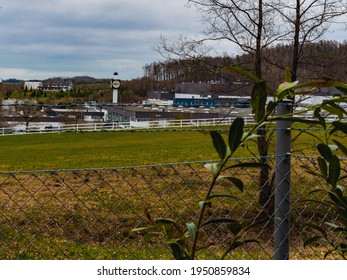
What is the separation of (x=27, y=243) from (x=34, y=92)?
26212 mm

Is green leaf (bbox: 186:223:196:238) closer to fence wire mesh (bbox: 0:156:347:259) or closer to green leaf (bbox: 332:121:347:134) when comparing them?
green leaf (bbox: 332:121:347:134)

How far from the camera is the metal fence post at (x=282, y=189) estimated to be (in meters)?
2.32

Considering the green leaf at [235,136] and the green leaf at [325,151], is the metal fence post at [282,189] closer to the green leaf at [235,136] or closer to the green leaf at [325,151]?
the green leaf at [325,151]

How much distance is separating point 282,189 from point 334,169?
1061mm

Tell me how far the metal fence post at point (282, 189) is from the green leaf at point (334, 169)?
3.18ft

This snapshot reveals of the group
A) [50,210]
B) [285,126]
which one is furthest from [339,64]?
[285,126]

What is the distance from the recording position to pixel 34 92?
3038 cm

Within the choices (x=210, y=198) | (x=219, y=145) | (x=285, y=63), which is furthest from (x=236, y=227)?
(x=285, y=63)

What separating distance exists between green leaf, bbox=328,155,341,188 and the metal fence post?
971 millimetres

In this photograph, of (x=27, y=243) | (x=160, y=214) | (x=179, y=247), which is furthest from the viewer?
(x=160, y=214)

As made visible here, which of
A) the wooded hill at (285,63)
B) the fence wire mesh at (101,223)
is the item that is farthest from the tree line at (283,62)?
the fence wire mesh at (101,223)

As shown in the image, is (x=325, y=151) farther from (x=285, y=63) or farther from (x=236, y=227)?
(x=285, y=63)
